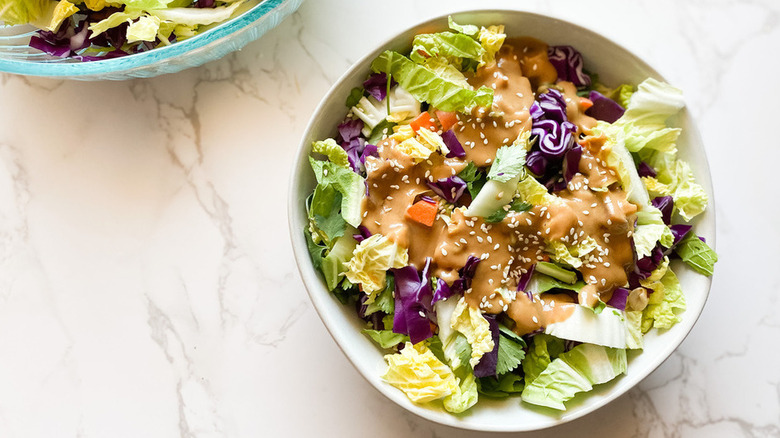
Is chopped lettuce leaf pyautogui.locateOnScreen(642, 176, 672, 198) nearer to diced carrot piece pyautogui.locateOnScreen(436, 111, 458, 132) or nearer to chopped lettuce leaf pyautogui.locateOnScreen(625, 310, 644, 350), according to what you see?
chopped lettuce leaf pyautogui.locateOnScreen(625, 310, 644, 350)

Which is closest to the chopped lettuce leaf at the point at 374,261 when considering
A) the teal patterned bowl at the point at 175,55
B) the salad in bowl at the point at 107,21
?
the teal patterned bowl at the point at 175,55

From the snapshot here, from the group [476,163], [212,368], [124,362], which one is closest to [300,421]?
[212,368]

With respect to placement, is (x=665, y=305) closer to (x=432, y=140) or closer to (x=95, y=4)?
(x=432, y=140)

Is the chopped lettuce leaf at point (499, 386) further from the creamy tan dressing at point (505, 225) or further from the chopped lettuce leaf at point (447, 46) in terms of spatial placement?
the chopped lettuce leaf at point (447, 46)

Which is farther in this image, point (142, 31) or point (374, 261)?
point (142, 31)

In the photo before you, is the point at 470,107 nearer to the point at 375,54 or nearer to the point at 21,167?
the point at 375,54

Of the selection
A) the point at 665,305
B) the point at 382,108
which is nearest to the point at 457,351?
the point at 665,305

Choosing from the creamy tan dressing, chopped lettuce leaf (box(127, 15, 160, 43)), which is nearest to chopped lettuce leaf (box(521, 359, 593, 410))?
the creamy tan dressing
